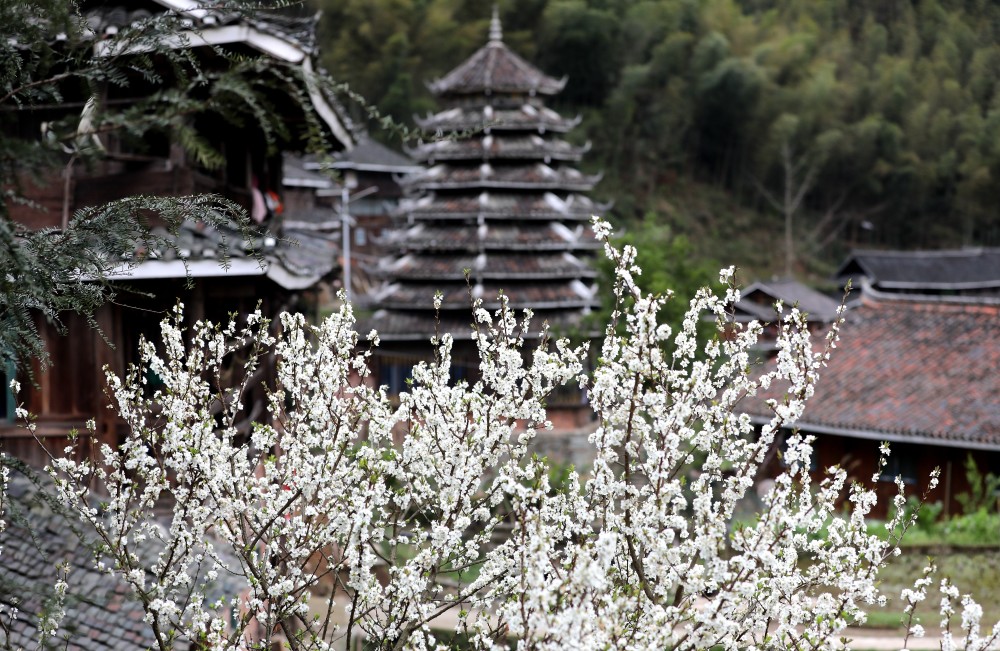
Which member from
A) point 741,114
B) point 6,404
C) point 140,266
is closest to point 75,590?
point 140,266

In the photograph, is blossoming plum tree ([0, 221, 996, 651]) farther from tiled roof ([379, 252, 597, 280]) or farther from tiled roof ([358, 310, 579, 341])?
tiled roof ([358, 310, 579, 341])

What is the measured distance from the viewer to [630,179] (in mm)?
60312

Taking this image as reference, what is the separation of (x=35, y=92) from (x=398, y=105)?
170 ft

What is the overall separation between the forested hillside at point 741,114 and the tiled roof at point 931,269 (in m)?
9.67

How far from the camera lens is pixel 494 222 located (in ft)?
91.1

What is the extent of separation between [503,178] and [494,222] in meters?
1.13

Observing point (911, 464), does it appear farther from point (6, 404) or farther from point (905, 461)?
point (6, 404)

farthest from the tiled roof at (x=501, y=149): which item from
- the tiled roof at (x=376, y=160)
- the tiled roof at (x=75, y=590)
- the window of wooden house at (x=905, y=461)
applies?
the tiled roof at (x=376, y=160)

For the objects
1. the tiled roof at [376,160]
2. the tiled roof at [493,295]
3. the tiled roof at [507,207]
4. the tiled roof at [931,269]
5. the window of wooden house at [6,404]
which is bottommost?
the window of wooden house at [6,404]

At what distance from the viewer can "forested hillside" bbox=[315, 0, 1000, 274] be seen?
2320 inches

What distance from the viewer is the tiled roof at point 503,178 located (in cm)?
2755

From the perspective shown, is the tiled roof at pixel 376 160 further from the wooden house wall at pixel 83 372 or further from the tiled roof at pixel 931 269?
the wooden house wall at pixel 83 372

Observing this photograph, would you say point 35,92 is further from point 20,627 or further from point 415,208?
point 415,208

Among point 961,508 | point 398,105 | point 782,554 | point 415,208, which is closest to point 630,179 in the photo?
point 398,105
